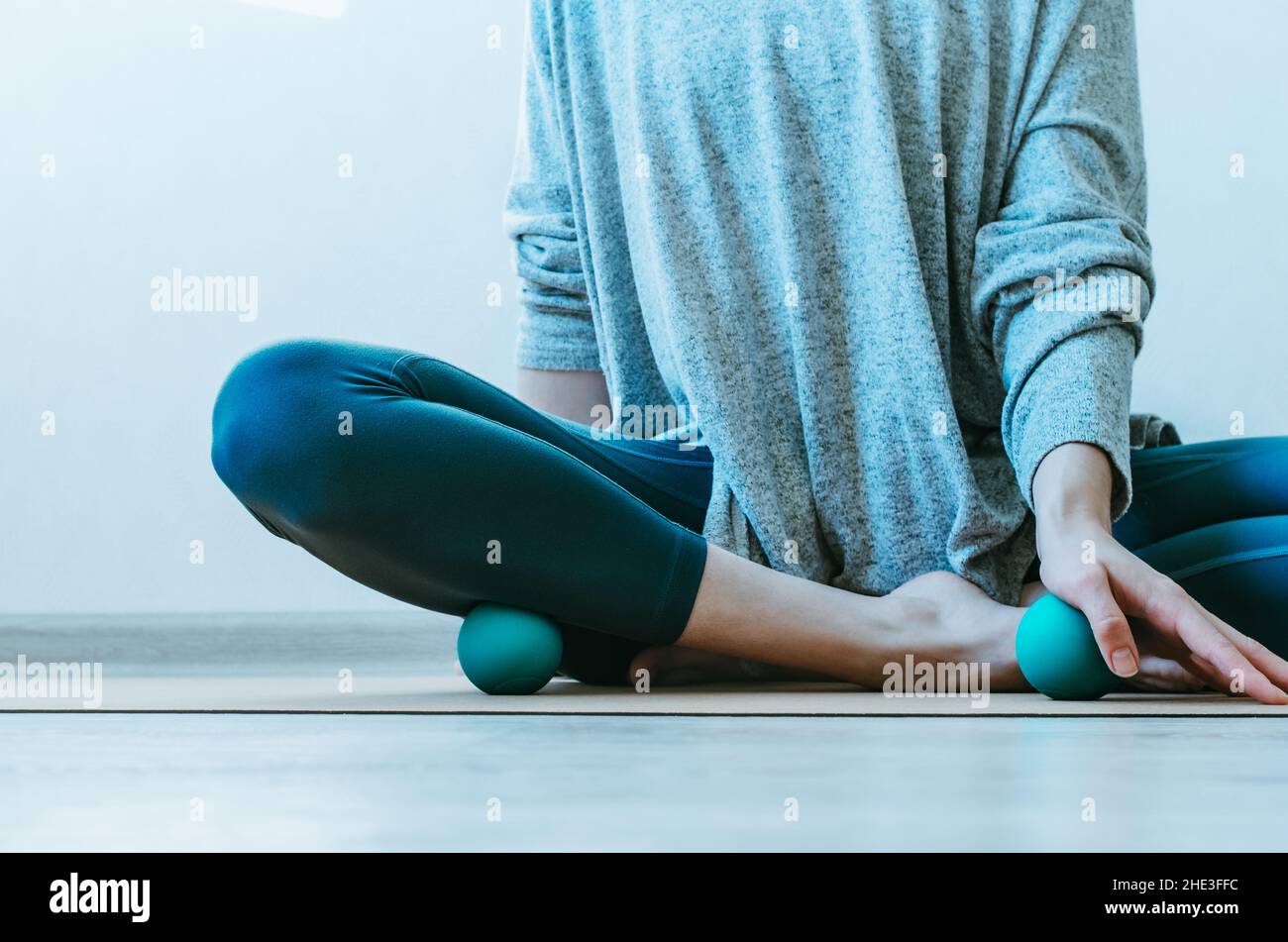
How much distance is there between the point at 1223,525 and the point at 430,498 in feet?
1.96

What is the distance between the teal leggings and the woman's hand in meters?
0.16

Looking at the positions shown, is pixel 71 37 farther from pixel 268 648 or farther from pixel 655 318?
pixel 655 318

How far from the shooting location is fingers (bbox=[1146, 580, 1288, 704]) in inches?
30.1

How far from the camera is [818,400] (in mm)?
1055

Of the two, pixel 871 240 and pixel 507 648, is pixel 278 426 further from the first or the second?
pixel 871 240

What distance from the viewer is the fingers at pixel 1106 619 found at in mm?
762

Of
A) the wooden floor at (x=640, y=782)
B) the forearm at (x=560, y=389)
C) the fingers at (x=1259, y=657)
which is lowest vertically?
the wooden floor at (x=640, y=782)

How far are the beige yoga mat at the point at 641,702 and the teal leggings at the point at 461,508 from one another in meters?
0.07

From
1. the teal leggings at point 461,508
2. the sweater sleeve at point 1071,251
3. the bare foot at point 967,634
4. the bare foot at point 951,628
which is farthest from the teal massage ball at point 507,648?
the sweater sleeve at point 1071,251

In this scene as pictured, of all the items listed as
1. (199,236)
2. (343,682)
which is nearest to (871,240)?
(343,682)

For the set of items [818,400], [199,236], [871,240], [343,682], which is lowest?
[343,682]

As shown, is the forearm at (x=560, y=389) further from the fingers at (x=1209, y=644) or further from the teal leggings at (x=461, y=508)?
the fingers at (x=1209, y=644)

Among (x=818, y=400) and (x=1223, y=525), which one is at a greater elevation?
(x=818, y=400)
